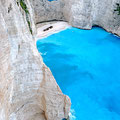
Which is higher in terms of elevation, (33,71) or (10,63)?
(10,63)

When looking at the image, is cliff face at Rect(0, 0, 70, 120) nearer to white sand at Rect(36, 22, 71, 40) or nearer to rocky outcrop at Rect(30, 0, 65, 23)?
white sand at Rect(36, 22, 71, 40)

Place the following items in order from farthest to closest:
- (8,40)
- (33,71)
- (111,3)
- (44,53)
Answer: (111,3) < (44,53) < (33,71) < (8,40)

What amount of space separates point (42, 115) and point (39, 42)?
903 cm

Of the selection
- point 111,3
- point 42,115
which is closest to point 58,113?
point 42,115

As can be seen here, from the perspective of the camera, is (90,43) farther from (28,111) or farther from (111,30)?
(28,111)

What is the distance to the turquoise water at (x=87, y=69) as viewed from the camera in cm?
689

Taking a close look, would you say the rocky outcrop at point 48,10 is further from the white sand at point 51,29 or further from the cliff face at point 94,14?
the cliff face at point 94,14

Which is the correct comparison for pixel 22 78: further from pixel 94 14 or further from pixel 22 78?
pixel 94 14

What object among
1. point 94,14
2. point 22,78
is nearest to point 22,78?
point 22,78

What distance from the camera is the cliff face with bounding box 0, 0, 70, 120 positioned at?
3.12 metres

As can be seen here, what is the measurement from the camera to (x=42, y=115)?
16.5 feet

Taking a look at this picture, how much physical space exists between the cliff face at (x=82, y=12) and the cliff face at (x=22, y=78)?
41.5ft

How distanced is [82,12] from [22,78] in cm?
1428

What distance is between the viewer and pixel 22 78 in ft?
12.5
